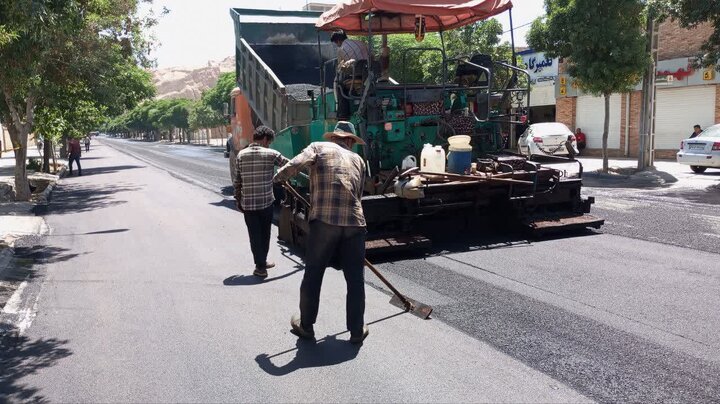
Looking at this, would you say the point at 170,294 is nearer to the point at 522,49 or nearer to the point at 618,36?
the point at 618,36

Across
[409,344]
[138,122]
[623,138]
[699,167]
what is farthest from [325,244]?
[138,122]

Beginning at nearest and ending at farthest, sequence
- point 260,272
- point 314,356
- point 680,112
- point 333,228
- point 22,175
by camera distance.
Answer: point 314,356
point 333,228
point 260,272
point 22,175
point 680,112

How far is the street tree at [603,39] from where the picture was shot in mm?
16547

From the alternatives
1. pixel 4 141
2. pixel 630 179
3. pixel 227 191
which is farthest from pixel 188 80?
pixel 630 179

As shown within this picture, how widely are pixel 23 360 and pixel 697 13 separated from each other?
14564mm

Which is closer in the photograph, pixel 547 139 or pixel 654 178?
pixel 654 178

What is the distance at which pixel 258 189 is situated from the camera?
701cm

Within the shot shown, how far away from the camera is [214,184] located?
18.0 metres

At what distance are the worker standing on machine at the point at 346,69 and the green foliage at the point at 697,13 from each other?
9082 mm

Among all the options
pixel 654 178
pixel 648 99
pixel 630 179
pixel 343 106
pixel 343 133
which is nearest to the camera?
pixel 343 133

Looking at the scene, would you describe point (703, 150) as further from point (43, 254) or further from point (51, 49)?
point (51, 49)

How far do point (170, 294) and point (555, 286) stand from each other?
149 inches

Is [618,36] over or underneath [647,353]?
over

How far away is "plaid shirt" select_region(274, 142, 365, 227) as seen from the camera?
15.2ft
